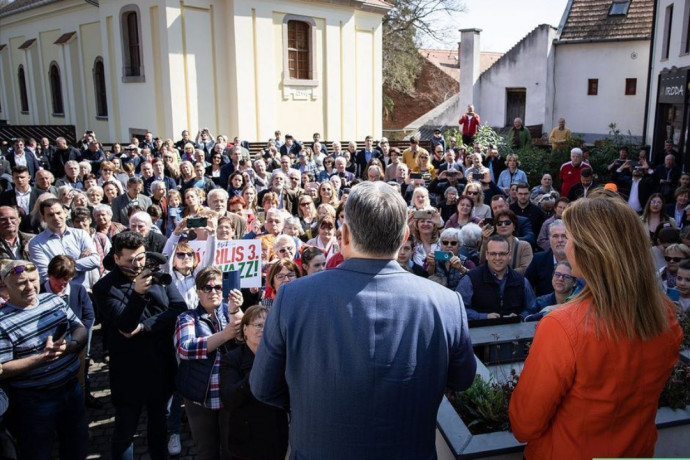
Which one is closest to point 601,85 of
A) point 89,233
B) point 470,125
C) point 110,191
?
point 470,125

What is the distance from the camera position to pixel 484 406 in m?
2.96

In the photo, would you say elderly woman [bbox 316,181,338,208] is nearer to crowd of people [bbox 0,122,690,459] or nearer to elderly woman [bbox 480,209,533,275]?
crowd of people [bbox 0,122,690,459]

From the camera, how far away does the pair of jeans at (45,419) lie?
3.91 m

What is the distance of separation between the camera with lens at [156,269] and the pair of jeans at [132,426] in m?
0.90

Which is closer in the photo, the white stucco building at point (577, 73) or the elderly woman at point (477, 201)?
the elderly woman at point (477, 201)

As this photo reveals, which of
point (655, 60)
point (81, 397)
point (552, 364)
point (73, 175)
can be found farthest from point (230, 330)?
point (655, 60)

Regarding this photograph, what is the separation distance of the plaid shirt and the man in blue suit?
6.04 feet

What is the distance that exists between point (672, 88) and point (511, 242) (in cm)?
1455

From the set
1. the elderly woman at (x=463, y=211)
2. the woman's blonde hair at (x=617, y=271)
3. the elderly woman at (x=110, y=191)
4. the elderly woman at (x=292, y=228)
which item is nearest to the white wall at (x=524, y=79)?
the elderly woman at (x=463, y=211)

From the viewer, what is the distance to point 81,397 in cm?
419

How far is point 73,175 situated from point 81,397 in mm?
6487

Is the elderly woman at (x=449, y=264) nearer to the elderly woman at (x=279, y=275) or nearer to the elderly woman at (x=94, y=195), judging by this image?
the elderly woman at (x=279, y=275)

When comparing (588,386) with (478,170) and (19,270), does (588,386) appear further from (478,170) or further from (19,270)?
(478,170)

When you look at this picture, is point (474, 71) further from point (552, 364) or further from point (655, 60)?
point (552, 364)
